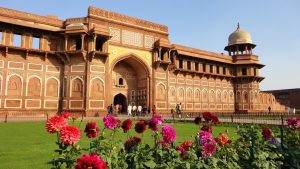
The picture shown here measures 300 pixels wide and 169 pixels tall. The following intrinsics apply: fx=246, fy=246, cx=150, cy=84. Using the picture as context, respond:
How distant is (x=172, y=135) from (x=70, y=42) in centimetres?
1908

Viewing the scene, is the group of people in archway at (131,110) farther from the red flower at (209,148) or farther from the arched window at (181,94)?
the red flower at (209,148)

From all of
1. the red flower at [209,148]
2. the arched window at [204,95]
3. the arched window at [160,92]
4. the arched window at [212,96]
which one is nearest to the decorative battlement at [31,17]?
the arched window at [160,92]

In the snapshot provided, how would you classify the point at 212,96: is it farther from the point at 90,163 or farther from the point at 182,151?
the point at 90,163

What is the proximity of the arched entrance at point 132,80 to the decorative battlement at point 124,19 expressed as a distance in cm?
330

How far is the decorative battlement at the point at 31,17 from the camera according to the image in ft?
60.3

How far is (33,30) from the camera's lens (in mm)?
19141

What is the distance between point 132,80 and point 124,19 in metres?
6.26

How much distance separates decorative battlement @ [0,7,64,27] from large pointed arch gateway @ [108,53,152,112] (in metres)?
6.28

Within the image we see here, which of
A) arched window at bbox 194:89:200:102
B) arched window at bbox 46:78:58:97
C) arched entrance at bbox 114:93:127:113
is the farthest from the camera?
arched window at bbox 194:89:200:102

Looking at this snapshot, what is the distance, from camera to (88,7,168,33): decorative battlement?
21297 mm

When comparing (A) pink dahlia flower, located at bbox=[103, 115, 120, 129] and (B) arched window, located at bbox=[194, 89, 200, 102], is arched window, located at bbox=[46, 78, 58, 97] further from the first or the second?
(A) pink dahlia flower, located at bbox=[103, 115, 120, 129]

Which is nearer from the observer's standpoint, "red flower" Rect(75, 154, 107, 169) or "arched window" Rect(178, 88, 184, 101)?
"red flower" Rect(75, 154, 107, 169)

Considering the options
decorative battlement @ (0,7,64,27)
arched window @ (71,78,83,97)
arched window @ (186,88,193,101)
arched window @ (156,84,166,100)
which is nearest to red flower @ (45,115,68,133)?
arched window @ (71,78,83,97)

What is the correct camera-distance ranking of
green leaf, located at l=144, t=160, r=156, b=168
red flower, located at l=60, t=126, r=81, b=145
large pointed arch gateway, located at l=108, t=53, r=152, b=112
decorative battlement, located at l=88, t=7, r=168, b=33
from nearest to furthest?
red flower, located at l=60, t=126, r=81, b=145 < green leaf, located at l=144, t=160, r=156, b=168 < decorative battlement, located at l=88, t=7, r=168, b=33 < large pointed arch gateway, located at l=108, t=53, r=152, b=112
